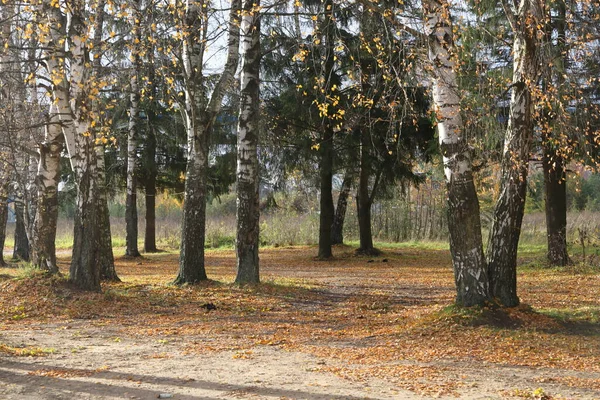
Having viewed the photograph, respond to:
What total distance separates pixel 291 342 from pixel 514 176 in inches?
143

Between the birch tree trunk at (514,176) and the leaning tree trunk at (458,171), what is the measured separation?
256 mm

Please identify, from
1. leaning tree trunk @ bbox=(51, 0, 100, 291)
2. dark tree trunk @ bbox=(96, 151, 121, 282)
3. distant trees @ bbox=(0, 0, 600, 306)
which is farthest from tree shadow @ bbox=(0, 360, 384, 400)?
dark tree trunk @ bbox=(96, 151, 121, 282)

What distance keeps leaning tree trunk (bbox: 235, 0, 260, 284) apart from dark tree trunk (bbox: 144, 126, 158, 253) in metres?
13.6

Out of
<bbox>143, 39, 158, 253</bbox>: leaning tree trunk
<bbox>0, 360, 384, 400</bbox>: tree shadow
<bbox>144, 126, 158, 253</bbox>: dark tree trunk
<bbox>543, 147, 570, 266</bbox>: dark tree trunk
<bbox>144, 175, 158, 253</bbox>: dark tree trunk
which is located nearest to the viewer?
<bbox>0, 360, 384, 400</bbox>: tree shadow

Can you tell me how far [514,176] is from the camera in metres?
8.55

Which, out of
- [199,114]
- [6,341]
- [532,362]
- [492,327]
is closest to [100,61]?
[199,114]

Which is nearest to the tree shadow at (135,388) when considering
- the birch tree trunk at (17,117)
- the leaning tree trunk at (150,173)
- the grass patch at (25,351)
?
the grass patch at (25,351)

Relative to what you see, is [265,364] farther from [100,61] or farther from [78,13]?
[100,61]

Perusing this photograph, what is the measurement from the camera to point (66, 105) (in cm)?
1106

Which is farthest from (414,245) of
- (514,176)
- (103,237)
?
(514,176)

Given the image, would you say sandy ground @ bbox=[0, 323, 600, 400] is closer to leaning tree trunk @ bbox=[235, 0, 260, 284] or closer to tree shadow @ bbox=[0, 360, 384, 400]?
tree shadow @ bbox=[0, 360, 384, 400]

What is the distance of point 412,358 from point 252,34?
7816 millimetres

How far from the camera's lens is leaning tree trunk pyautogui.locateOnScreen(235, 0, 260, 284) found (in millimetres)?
12352

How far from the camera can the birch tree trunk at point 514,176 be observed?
8586mm
